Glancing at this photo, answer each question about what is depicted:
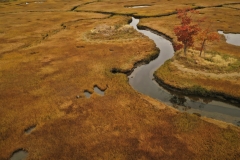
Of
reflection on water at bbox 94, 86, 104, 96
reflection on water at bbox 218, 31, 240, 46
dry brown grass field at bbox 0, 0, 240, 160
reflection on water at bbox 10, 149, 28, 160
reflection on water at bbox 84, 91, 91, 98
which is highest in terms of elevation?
reflection on water at bbox 218, 31, 240, 46

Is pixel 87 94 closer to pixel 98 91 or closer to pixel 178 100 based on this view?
pixel 98 91

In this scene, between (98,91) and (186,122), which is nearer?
(186,122)

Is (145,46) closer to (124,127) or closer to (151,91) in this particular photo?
(151,91)

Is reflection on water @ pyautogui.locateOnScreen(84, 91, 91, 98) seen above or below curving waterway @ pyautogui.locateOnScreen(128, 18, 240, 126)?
above

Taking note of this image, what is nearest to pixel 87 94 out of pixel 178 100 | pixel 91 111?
pixel 91 111

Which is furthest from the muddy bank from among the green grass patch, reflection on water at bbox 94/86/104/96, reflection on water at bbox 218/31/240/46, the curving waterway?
reflection on water at bbox 218/31/240/46

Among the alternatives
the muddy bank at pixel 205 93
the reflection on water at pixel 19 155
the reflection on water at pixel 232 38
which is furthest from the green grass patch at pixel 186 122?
the reflection on water at pixel 232 38

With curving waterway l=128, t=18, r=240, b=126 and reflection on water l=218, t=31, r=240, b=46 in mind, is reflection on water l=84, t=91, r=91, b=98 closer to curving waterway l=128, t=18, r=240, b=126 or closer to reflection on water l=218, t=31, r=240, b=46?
curving waterway l=128, t=18, r=240, b=126

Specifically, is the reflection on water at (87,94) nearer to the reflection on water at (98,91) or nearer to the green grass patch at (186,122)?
the reflection on water at (98,91)
